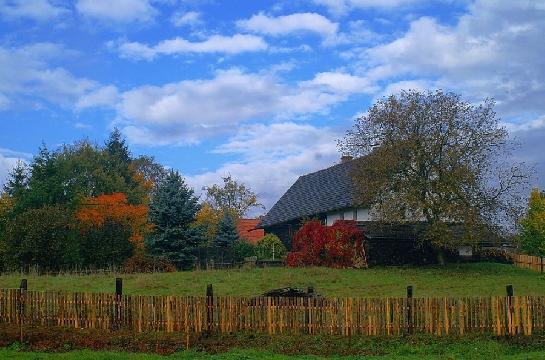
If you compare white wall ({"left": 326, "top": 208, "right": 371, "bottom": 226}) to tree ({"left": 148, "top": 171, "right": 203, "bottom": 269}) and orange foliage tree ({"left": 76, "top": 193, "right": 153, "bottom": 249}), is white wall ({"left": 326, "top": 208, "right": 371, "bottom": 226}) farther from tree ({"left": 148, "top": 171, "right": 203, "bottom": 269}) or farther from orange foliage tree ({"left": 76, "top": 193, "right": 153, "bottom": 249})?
orange foliage tree ({"left": 76, "top": 193, "right": 153, "bottom": 249})

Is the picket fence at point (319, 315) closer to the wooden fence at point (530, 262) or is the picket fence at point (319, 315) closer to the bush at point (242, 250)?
the bush at point (242, 250)

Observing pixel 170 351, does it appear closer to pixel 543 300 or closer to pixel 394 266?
pixel 543 300

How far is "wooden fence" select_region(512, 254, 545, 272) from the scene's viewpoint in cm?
4279

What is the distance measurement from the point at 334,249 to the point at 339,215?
7085mm

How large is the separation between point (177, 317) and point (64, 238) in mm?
22939

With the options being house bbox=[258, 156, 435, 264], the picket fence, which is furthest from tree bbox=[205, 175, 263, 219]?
the picket fence

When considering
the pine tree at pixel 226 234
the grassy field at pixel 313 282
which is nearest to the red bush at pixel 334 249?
the grassy field at pixel 313 282

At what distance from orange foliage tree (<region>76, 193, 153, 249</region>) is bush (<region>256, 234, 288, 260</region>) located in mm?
8346

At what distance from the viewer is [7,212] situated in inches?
1844

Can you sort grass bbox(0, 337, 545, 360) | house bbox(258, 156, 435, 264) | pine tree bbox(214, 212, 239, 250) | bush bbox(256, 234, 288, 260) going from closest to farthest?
grass bbox(0, 337, 545, 360) → house bbox(258, 156, 435, 264) → bush bbox(256, 234, 288, 260) → pine tree bbox(214, 212, 239, 250)

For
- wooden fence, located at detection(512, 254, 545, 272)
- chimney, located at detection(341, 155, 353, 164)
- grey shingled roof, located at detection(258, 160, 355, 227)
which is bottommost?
wooden fence, located at detection(512, 254, 545, 272)

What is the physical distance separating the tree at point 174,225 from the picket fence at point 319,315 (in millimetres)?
24761

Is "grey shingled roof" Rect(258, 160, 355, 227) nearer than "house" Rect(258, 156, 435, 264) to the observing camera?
No

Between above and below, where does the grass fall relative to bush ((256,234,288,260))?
below
